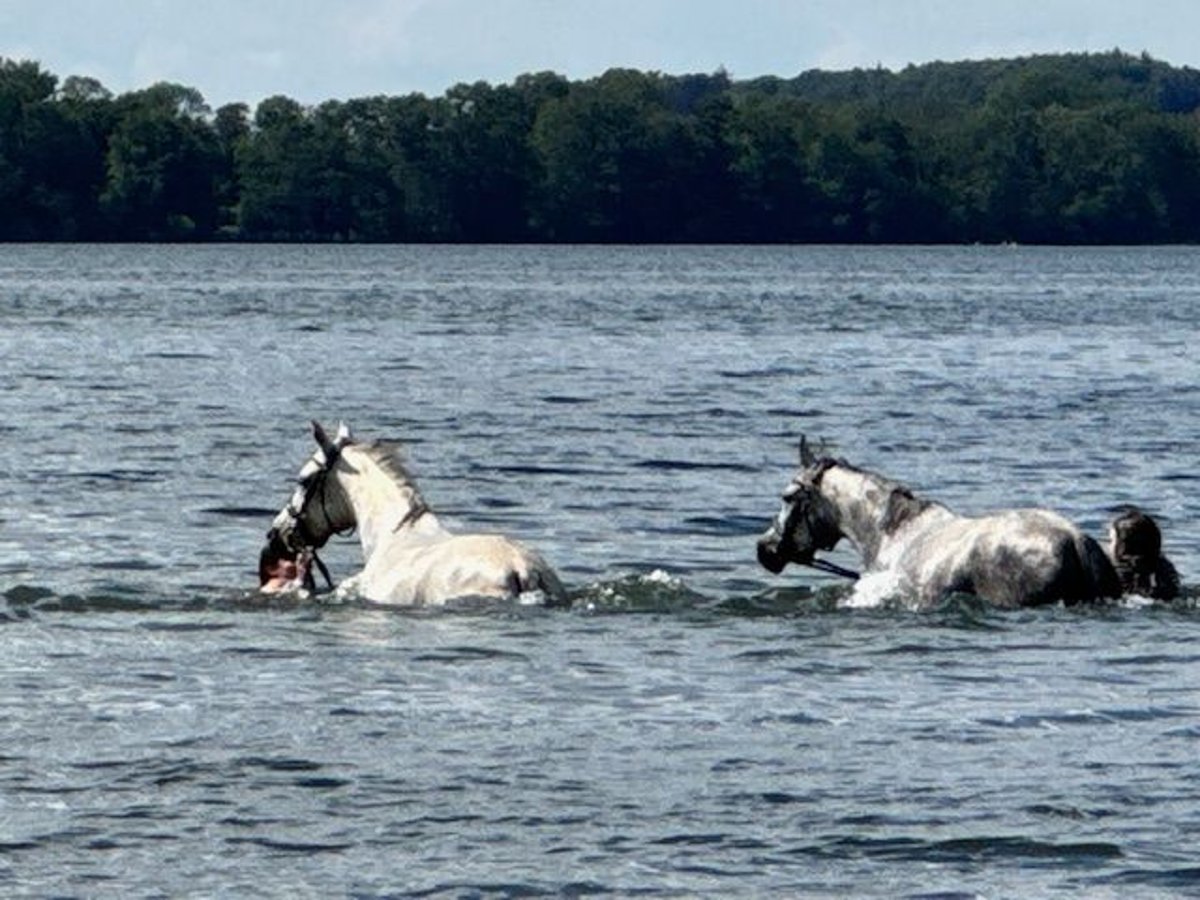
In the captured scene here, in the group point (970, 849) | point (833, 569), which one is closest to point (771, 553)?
point (833, 569)

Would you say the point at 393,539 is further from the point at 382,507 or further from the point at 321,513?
the point at 321,513

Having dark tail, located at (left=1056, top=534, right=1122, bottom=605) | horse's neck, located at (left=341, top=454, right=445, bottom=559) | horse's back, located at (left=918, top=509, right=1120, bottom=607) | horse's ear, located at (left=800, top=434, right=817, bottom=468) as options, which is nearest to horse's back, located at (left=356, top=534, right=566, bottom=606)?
horse's neck, located at (left=341, top=454, right=445, bottom=559)

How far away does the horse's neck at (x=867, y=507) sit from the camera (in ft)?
78.5

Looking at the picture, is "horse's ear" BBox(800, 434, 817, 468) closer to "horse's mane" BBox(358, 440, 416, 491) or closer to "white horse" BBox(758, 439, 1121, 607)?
"white horse" BBox(758, 439, 1121, 607)

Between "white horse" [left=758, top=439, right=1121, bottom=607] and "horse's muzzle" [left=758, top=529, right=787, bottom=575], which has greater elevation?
"white horse" [left=758, top=439, right=1121, bottom=607]

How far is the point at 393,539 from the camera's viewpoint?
2356cm

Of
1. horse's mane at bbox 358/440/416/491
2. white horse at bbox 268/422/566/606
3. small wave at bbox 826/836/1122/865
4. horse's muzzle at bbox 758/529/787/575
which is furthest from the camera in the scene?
horse's muzzle at bbox 758/529/787/575

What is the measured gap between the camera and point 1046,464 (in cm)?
4216

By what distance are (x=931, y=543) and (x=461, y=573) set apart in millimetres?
3470

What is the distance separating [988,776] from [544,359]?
55548 millimetres

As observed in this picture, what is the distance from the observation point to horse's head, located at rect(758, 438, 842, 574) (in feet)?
80.9

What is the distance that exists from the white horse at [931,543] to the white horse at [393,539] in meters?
2.52

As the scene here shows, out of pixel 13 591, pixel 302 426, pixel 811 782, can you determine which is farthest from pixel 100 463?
pixel 811 782

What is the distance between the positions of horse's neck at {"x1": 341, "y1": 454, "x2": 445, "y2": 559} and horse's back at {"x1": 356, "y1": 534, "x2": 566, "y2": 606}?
0.22 metres
